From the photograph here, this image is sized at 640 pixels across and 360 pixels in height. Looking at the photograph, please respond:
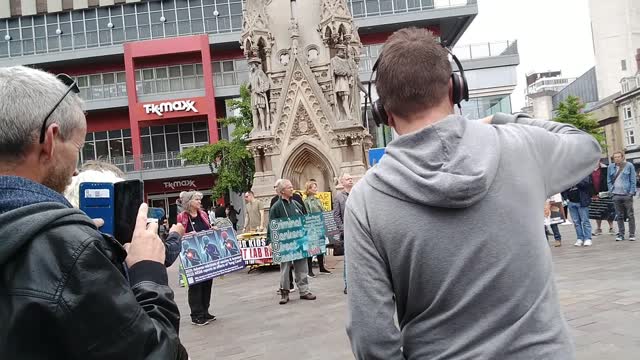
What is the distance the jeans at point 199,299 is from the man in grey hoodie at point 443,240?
6.50 meters

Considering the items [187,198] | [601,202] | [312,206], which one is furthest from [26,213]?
[601,202]

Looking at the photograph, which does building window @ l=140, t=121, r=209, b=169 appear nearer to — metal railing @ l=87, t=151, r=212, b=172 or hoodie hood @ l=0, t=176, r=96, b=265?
metal railing @ l=87, t=151, r=212, b=172

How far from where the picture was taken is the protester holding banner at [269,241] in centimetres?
859

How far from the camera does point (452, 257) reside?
1576 mm

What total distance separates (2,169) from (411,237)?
1200 millimetres

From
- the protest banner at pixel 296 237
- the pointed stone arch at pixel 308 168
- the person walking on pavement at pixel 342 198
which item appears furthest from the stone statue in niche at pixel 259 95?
the person walking on pavement at pixel 342 198

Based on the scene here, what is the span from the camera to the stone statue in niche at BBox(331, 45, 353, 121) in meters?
15.9

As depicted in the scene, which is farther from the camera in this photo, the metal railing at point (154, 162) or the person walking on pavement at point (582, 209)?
the metal railing at point (154, 162)

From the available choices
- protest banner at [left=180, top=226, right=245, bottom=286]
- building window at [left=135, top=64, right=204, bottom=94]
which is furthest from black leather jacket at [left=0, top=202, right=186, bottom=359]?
building window at [left=135, top=64, right=204, bottom=94]

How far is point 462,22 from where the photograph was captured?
3966 centimetres

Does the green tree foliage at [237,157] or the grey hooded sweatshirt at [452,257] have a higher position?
the green tree foliage at [237,157]

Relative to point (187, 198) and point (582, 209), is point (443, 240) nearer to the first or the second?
point (187, 198)

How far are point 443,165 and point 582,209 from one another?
11.5 metres

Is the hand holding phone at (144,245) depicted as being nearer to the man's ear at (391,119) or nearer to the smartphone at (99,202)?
the smartphone at (99,202)
